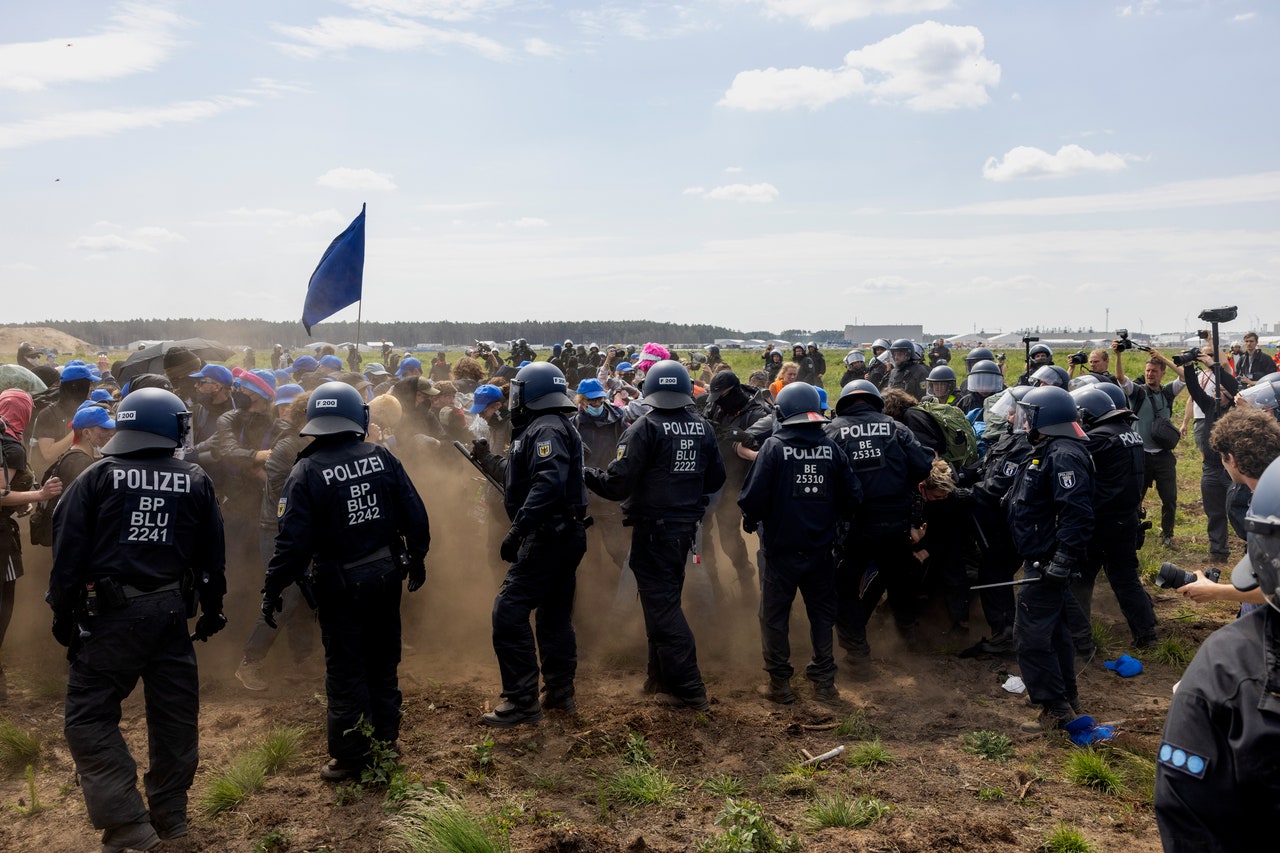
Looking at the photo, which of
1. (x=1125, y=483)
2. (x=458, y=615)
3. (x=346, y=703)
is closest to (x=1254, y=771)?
(x=346, y=703)

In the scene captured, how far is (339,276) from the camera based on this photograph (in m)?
9.07

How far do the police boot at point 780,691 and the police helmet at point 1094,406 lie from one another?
116 inches

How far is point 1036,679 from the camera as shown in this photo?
5.64m

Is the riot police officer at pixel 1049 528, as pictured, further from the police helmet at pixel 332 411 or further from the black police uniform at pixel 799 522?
the police helmet at pixel 332 411

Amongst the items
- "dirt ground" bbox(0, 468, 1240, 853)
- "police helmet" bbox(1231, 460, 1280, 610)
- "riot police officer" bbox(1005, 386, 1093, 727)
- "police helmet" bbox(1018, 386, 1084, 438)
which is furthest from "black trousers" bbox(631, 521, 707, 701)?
"police helmet" bbox(1231, 460, 1280, 610)

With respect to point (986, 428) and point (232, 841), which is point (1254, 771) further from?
point (986, 428)

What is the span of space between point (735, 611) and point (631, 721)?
8.30 feet

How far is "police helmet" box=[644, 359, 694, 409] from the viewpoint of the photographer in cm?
636

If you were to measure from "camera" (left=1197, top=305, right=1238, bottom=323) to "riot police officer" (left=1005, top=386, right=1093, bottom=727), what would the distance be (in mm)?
3911

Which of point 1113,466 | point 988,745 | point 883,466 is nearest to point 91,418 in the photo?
point 883,466

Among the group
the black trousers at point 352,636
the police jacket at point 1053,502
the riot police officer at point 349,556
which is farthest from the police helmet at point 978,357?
the black trousers at point 352,636

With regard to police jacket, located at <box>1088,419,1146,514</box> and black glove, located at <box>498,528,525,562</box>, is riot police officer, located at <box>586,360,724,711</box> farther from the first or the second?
police jacket, located at <box>1088,419,1146,514</box>

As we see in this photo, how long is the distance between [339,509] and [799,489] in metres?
3.05

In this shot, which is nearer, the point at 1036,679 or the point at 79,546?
the point at 79,546
